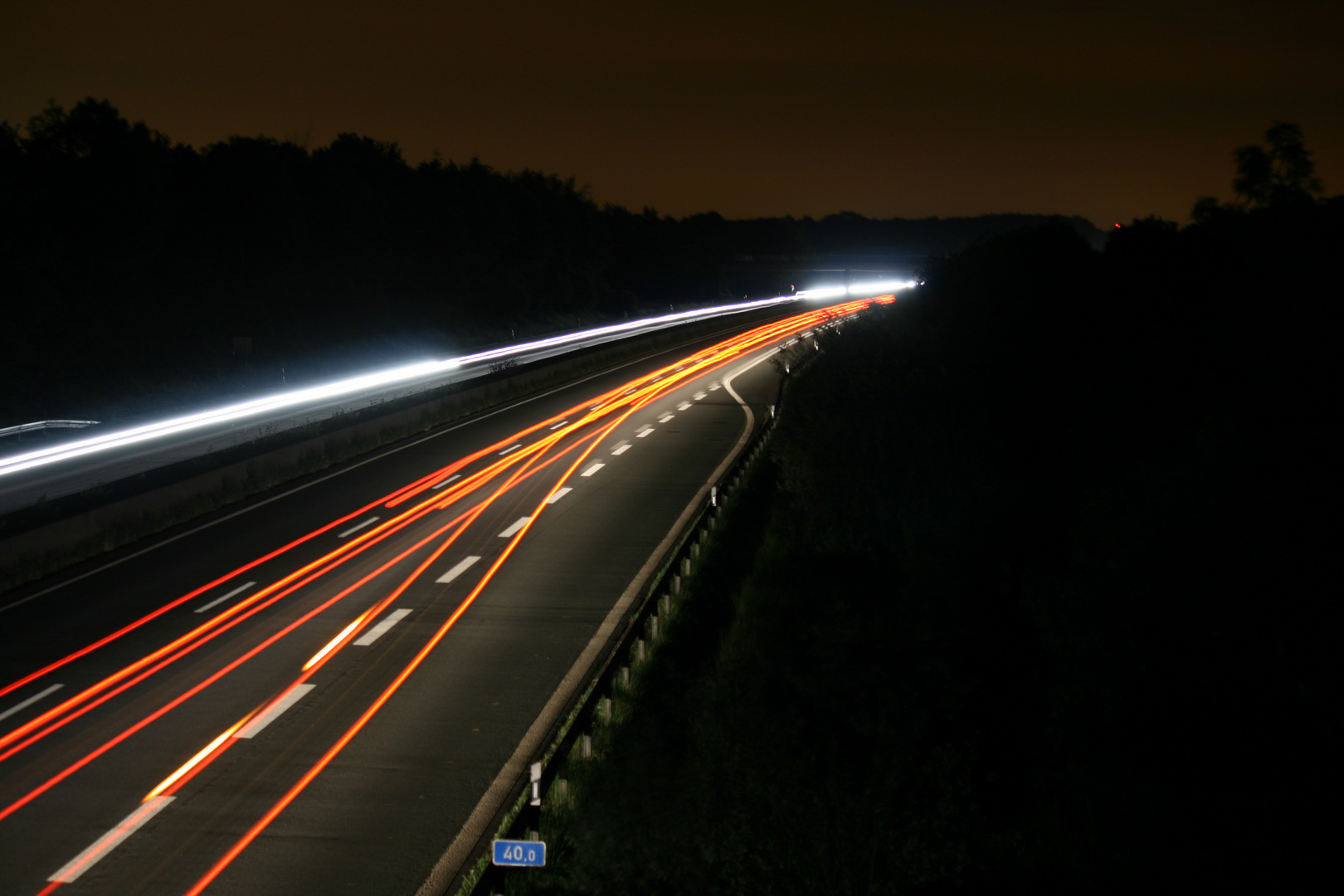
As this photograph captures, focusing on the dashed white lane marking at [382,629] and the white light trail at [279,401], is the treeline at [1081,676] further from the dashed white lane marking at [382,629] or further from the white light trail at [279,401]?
the white light trail at [279,401]

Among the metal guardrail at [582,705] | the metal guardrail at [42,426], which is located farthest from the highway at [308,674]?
the metal guardrail at [42,426]

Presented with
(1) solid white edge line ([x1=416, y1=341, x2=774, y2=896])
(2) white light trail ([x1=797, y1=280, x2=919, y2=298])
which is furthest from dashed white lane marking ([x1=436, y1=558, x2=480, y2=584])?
(2) white light trail ([x1=797, y1=280, x2=919, y2=298])

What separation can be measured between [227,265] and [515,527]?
68.9 m

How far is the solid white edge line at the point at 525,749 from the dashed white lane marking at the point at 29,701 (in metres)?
5.23

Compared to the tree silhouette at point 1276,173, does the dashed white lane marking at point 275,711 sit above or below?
below

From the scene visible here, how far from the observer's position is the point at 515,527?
68.6 feet

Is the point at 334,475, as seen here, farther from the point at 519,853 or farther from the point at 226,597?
the point at 519,853

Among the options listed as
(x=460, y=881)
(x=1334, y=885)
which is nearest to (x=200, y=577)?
(x=460, y=881)

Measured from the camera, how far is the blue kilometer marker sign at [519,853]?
691 centimetres

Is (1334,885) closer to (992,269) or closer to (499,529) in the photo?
(499,529)

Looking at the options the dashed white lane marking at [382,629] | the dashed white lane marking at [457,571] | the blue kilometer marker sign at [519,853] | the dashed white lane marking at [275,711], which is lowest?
the dashed white lane marking at [457,571]

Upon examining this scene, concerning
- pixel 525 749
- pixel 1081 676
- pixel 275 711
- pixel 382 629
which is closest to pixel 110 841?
pixel 275 711

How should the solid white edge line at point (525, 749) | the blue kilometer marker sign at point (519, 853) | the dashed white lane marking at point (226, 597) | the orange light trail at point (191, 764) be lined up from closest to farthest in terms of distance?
the blue kilometer marker sign at point (519, 853) → the solid white edge line at point (525, 749) → the orange light trail at point (191, 764) → the dashed white lane marking at point (226, 597)

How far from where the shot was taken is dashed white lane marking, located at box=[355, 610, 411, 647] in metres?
14.1
